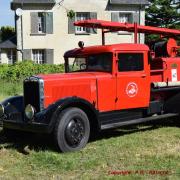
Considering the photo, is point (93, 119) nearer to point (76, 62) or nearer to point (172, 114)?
point (76, 62)

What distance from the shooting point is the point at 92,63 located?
10414mm

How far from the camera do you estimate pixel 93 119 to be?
9.54 m

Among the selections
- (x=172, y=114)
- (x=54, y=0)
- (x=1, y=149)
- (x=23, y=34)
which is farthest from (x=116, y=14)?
(x=1, y=149)

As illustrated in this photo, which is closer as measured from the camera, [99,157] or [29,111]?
[99,157]

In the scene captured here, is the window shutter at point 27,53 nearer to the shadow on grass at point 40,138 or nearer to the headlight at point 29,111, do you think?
the shadow on grass at point 40,138

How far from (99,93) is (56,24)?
79.0ft

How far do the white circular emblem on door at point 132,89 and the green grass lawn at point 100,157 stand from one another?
2.81ft

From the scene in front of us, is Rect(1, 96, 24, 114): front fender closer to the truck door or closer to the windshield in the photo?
the windshield

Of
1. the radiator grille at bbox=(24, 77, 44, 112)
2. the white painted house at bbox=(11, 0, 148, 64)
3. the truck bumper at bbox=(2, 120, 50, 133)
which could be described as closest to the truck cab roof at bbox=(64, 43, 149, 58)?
the radiator grille at bbox=(24, 77, 44, 112)

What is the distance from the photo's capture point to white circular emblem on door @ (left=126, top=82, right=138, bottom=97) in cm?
1033

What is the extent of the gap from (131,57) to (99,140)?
1.83 metres

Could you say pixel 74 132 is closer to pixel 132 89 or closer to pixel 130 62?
pixel 132 89

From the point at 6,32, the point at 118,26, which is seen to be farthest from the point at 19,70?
the point at 6,32

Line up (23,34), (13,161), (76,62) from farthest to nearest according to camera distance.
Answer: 1. (23,34)
2. (76,62)
3. (13,161)
